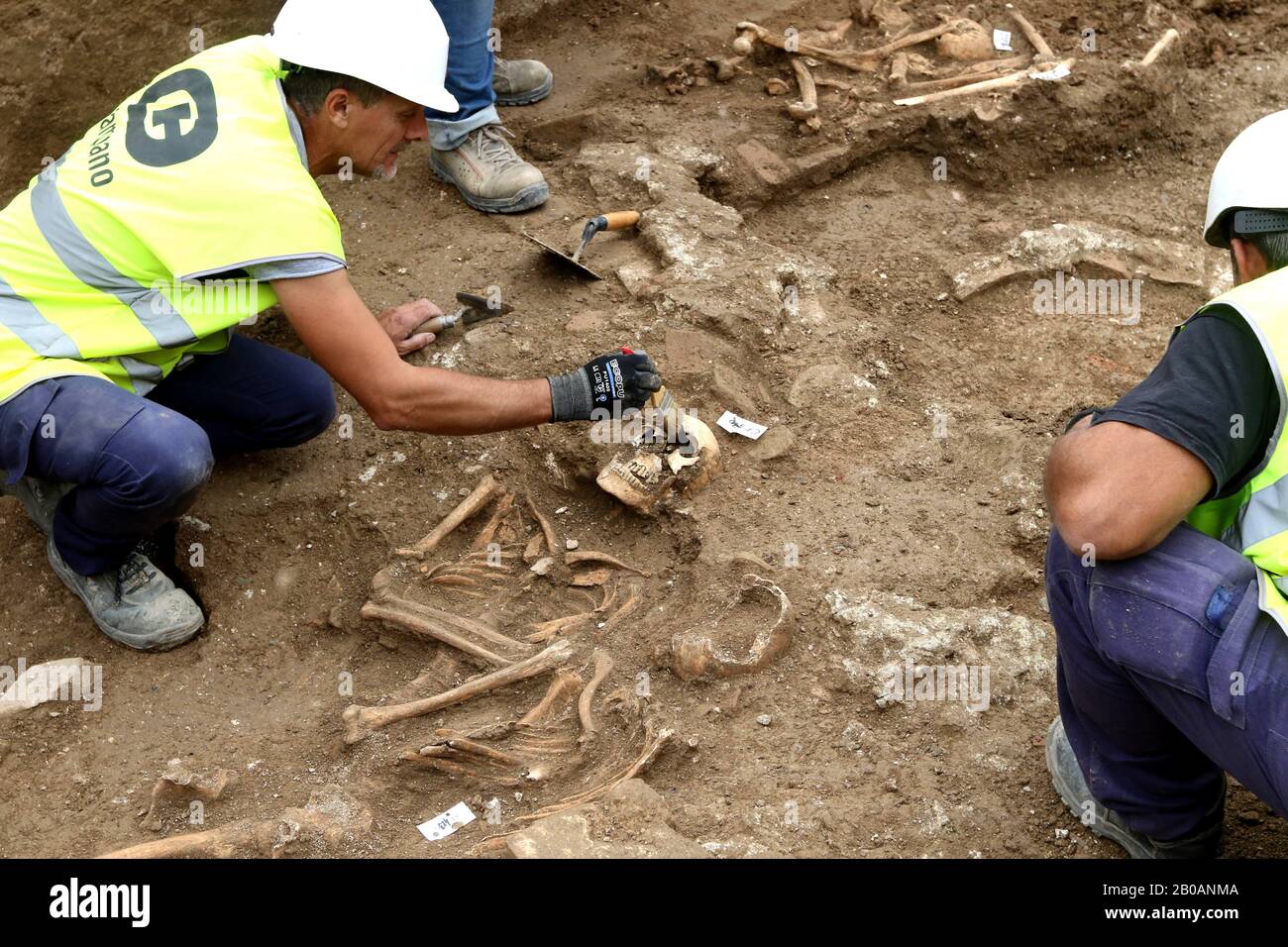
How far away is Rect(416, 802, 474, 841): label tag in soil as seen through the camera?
10.4 ft

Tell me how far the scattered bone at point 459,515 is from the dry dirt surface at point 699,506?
0.05 m

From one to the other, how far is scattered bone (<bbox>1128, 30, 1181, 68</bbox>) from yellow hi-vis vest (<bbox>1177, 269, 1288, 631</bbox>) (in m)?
3.75

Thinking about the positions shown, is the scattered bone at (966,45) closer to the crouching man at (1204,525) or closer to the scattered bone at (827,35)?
the scattered bone at (827,35)

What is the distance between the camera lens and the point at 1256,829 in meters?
3.04

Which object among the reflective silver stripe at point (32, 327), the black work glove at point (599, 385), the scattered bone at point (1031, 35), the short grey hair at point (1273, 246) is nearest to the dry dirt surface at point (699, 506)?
the scattered bone at point (1031, 35)

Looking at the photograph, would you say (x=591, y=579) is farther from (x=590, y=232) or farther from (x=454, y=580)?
(x=590, y=232)

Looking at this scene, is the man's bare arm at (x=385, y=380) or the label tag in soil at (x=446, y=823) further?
the man's bare arm at (x=385, y=380)

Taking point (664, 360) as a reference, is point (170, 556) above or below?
below

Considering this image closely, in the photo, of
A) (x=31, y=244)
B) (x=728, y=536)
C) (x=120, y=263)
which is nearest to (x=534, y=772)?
(x=728, y=536)

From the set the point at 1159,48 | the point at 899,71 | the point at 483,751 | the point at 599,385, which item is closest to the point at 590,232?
the point at 599,385

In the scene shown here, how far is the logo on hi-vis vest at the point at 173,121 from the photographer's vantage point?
3.36m

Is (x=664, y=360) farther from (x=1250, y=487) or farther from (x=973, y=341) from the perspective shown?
(x=1250, y=487)

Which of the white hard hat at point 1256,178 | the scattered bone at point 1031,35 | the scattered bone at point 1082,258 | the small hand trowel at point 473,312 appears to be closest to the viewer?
the white hard hat at point 1256,178
